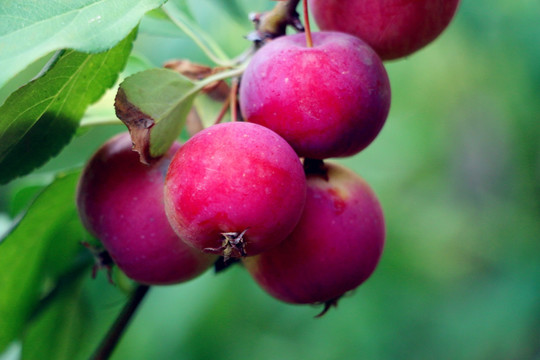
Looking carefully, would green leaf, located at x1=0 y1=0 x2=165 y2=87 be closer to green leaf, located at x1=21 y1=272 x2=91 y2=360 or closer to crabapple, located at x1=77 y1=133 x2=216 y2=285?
crabapple, located at x1=77 y1=133 x2=216 y2=285

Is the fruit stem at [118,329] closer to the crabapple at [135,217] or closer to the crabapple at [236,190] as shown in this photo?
the crabapple at [135,217]

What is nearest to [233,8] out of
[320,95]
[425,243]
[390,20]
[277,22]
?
[277,22]

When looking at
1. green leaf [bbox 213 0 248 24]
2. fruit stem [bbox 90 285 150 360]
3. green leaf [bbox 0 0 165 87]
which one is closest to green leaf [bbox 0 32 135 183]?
green leaf [bbox 0 0 165 87]

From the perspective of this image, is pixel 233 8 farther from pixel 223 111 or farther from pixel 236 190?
pixel 236 190

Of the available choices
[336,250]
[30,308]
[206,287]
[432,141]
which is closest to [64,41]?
[336,250]

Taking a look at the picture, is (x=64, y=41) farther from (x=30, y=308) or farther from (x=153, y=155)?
(x=30, y=308)

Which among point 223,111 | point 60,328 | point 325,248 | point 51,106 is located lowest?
point 60,328
